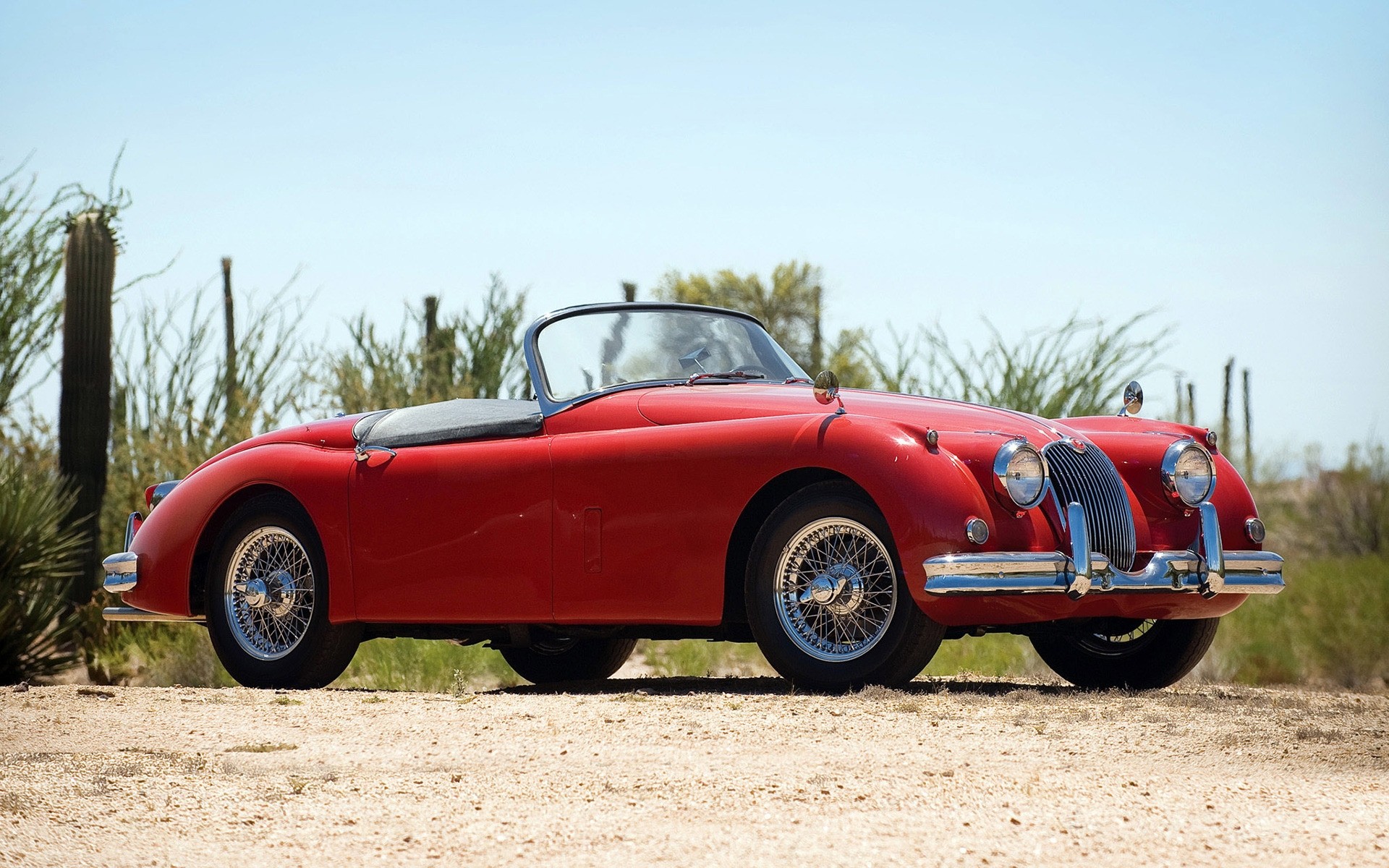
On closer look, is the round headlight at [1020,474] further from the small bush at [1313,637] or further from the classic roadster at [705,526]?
the small bush at [1313,637]

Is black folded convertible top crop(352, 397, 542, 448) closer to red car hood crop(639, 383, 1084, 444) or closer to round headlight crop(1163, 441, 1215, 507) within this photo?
red car hood crop(639, 383, 1084, 444)

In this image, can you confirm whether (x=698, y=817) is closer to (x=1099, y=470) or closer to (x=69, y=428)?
(x=1099, y=470)

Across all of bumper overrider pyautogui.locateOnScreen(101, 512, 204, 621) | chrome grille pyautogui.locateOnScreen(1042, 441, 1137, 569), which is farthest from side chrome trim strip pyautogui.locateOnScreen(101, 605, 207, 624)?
chrome grille pyautogui.locateOnScreen(1042, 441, 1137, 569)

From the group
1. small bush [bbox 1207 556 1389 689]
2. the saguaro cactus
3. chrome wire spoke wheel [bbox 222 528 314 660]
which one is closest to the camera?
chrome wire spoke wheel [bbox 222 528 314 660]

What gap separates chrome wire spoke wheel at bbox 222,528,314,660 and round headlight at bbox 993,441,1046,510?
11.3 ft

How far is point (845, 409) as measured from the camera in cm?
626

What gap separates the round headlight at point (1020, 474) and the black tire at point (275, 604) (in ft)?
10.8

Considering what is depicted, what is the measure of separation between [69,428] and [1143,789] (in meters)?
10.7

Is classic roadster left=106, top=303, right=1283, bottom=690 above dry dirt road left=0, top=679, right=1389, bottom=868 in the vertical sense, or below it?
above

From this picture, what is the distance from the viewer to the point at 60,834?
12.6 ft

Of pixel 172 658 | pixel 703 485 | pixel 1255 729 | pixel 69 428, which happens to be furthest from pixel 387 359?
pixel 1255 729

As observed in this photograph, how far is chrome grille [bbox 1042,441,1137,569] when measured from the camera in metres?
6.10

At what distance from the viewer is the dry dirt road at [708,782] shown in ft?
11.9

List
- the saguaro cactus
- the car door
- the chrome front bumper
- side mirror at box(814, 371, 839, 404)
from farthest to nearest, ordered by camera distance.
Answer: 1. the saguaro cactus
2. the chrome front bumper
3. the car door
4. side mirror at box(814, 371, 839, 404)
